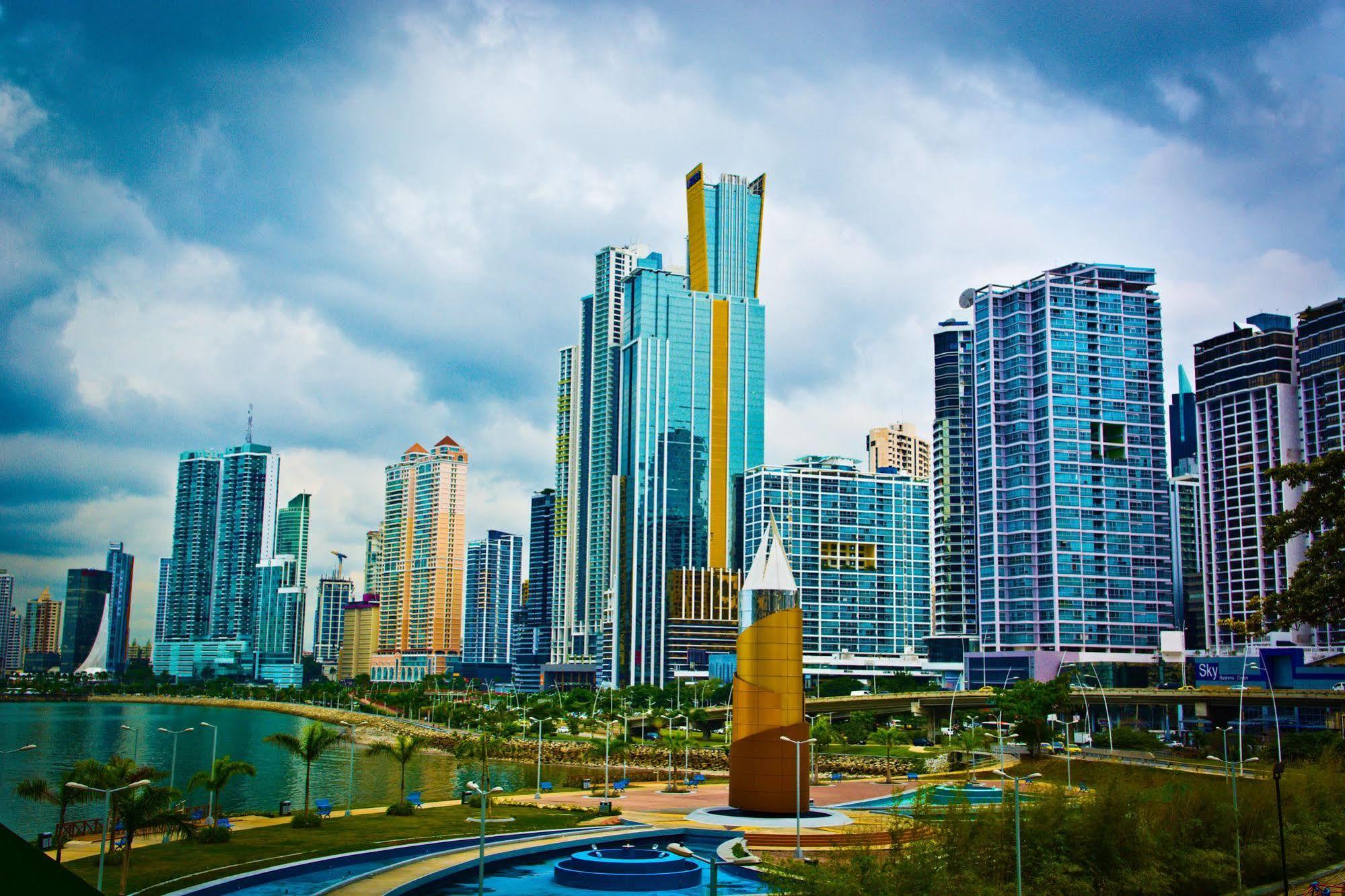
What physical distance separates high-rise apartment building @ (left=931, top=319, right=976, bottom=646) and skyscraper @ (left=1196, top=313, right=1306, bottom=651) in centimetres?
3659

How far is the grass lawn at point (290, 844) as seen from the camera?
41.5 m

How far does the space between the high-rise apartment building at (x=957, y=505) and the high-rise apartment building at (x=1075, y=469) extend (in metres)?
9.64

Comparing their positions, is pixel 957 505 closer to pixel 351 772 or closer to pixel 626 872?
pixel 351 772

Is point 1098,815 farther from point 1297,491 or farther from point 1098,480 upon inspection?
point 1297,491

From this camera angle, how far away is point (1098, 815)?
39.8 metres

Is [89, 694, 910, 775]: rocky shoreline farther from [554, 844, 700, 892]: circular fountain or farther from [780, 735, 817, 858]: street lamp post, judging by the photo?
[554, 844, 700, 892]: circular fountain

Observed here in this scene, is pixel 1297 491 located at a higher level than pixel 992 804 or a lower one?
higher

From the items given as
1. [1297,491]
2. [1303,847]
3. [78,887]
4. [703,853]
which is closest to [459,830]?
[703,853]

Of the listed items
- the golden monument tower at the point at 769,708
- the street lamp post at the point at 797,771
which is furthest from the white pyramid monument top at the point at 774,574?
the street lamp post at the point at 797,771

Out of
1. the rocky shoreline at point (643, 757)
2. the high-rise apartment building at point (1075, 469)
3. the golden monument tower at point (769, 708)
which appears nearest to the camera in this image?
the golden monument tower at point (769, 708)

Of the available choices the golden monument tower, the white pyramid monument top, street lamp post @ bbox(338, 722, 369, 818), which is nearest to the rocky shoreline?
street lamp post @ bbox(338, 722, 369, 818)

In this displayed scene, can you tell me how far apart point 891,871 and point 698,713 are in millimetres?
105905

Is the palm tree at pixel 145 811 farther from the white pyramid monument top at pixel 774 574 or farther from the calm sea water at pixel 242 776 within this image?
the white pyramid monument top at pixel 774 574

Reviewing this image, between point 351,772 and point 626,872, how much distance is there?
34.8 m
